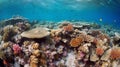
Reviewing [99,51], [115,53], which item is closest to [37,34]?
[99,51]

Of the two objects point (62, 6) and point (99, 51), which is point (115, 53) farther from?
point (62, 6)

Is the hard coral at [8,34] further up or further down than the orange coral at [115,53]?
further up

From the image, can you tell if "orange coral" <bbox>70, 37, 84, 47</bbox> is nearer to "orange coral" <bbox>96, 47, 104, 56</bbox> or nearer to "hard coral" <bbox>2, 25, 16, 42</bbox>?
"orange coral" <bbox>96, 47, 104, 56</bbox>

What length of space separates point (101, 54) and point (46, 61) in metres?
2.13

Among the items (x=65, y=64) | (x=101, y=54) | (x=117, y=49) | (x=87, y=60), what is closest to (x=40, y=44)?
(x=65, y=64)

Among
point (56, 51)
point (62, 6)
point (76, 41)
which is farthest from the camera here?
point (62, 6)

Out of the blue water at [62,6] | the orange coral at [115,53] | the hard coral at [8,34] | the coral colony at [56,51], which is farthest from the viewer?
the blue water at [62,6]

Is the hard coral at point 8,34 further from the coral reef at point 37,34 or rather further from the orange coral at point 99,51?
the orange coral at point 99,51

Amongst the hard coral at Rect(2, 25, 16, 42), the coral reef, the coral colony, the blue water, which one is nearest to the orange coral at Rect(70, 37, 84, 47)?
the coral colony

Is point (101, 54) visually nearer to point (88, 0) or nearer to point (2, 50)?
point (2, 50)

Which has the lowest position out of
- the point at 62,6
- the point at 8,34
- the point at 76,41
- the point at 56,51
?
the point at 62,6

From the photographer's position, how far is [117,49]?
21.6 feet

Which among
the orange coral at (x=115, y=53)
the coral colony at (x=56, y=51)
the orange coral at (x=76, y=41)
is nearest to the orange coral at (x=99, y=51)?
the coral colony at (x=56, y=51)

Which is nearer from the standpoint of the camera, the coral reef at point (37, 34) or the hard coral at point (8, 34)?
the coral reef at point (37, 34)
